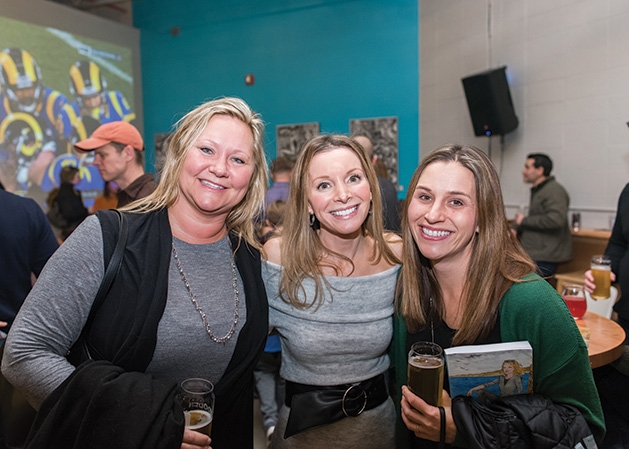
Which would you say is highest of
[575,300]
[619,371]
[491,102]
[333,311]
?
[491,102]

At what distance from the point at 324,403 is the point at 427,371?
0.48m

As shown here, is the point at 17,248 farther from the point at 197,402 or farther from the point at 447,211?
the point at 447,211

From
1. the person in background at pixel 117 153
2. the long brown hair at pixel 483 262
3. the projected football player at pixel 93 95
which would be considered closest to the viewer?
the long brown hair at pixel 483 262

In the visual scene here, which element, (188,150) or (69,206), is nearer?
(188,150)

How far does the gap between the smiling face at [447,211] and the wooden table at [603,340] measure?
1109 mm

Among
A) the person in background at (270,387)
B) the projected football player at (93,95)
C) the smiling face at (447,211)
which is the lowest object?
the person in background at (270,387)

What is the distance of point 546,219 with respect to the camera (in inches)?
200

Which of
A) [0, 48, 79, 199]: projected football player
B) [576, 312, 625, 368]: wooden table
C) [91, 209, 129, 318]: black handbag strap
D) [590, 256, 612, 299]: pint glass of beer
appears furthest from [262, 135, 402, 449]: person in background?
[0, 48, 79, 199]: projected football player

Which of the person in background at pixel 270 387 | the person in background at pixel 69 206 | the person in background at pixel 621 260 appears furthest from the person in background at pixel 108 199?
the person in background at pixel 621 260

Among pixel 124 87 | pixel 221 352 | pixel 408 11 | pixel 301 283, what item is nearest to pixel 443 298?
pixel 301 283

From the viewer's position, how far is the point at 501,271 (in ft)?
4.68

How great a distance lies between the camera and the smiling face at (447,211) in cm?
143

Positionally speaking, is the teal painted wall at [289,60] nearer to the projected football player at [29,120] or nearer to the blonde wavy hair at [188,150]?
the projected football player at [29,120]

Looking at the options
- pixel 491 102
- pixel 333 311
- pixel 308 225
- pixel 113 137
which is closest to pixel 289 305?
pixel 333 311
